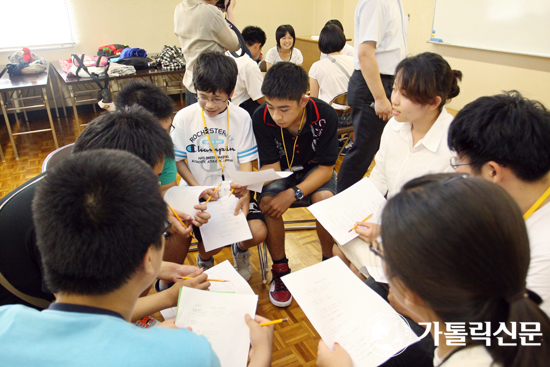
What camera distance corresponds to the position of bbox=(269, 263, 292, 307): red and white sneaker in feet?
5.86

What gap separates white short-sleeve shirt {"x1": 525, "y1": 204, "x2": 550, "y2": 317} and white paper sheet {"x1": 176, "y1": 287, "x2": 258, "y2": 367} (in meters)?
0.73

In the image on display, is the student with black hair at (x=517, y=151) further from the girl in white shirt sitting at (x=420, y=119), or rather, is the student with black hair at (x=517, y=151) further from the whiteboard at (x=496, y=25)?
the whiteboard at (x=496, y=25)

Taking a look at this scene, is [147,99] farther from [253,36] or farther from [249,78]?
[253,36]

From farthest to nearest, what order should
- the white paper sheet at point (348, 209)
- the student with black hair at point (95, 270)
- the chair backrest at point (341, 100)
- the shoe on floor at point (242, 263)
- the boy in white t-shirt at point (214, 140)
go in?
the chair backrest at point (341, 100), the shoe on floor at point (242, 263), the boy in white t-shirt at point (214, 140), the white paper sheet at point (348, 209), the student with black hair at point (95, 270)

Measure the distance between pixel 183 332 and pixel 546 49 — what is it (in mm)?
4524

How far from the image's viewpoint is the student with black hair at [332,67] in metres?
3.19

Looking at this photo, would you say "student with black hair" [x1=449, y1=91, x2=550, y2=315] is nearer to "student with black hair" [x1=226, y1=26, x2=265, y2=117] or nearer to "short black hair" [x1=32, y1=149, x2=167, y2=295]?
"short black hair" [x1=32, y1=149, x2=167, y2=295]

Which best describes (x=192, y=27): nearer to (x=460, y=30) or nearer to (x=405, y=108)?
(x=405, y=108)

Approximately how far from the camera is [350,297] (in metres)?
1.07

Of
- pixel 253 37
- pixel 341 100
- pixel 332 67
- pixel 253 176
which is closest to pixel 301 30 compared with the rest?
pixel 253 37

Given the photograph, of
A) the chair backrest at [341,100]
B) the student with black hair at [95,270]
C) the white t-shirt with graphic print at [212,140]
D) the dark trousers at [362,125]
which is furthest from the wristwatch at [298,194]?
the chair backrest at [341,100]

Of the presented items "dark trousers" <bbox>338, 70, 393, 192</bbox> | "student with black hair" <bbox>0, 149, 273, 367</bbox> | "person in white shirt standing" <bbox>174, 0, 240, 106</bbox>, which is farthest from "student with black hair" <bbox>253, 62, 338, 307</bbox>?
"student with black hair" <bbox>0, 149, 273, 367</bbox>

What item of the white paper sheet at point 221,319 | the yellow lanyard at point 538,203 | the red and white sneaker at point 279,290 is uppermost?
the yellow lanyard at point 538,203

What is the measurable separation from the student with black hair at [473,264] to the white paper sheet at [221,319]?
507 mm
